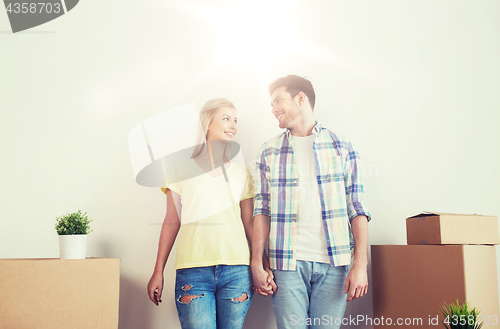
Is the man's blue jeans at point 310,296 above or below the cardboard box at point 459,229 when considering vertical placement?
below

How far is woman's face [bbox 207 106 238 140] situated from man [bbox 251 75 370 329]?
0.17 m

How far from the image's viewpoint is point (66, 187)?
162 cm

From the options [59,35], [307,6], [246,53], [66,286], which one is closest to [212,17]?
[246,53]

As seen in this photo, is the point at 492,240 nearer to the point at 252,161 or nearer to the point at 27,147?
the point at 252,161

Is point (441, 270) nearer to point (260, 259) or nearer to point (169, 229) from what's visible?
point (260, 259)

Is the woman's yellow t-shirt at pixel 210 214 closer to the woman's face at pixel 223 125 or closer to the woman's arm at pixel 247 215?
the woman's arm at pixel 247 215

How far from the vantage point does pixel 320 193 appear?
138 cm

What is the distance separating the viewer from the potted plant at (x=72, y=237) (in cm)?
127

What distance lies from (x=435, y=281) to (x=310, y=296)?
450mm

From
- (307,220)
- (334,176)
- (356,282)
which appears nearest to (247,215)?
(307,220)

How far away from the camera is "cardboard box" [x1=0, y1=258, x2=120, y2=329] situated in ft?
3.73

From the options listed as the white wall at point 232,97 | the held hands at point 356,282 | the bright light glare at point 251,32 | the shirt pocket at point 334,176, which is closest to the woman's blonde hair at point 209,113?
the white wall at point 232,97

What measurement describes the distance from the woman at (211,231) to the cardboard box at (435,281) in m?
0.60

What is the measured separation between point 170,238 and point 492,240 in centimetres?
122
